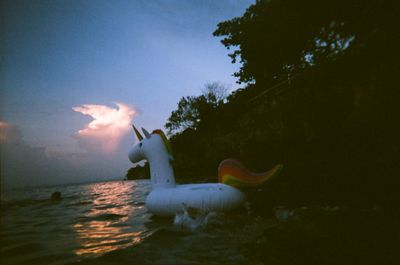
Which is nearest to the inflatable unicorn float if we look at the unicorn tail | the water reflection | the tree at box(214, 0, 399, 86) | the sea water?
the unicorn tail

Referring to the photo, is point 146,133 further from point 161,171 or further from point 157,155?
point 161,171

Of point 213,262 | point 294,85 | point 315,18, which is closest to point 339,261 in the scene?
point 213,262

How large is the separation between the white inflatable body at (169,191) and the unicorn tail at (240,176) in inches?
6.6

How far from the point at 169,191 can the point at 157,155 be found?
95 cm

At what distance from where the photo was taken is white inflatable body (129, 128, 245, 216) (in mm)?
4746

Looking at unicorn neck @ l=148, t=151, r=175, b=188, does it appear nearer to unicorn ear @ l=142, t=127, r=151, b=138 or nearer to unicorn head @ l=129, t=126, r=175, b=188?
unicorn head @ l=129, t=126, r=175, b=188

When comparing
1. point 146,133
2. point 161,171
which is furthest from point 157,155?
point 146,133

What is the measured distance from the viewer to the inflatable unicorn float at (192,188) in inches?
187

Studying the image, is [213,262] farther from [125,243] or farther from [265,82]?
[265,82]

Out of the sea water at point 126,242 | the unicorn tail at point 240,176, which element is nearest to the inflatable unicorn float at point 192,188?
the unicorn tail at point 240,176

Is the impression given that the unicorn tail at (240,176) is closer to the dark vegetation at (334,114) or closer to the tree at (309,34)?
the dark vegetation at (334,114)

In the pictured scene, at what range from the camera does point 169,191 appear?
5121mm

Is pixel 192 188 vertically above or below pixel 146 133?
below

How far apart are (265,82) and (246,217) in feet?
38.0
